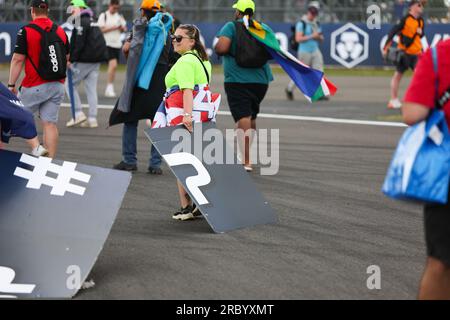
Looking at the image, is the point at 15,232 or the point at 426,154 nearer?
the point at 426,154

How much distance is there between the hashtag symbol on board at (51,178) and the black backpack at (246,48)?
15.5 ft

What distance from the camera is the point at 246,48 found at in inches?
437

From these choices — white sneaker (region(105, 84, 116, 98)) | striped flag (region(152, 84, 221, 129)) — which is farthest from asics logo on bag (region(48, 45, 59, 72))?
white sneaker (region(105, 84, 116, 98))

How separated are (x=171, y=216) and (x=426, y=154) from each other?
4.18 meters

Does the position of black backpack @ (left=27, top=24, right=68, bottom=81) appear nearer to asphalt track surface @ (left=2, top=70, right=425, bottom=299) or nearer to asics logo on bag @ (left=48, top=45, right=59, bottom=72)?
asics logo on bag @ (left=48, top=45, right=59, bottom=72)

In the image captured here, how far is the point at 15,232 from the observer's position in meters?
6.53

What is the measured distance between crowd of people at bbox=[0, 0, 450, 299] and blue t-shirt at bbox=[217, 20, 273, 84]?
1 centimetres

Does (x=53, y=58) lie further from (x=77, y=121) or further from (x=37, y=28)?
(x=77, y=121)

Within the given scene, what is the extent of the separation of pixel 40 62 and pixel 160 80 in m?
1.23

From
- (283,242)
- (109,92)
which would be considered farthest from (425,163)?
(109,92)

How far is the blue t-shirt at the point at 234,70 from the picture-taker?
11.1 metres
